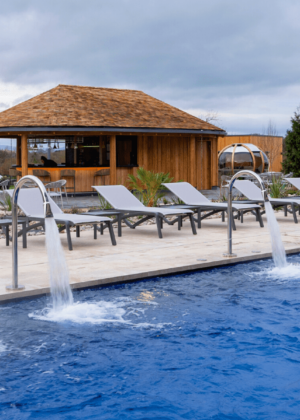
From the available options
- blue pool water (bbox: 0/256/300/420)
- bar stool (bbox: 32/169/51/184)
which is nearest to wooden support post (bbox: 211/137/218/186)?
bar stool (bbox: 32/169/51/184)

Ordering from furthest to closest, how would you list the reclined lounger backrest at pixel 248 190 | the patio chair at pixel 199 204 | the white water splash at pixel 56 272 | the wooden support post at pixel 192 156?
the wooden support post at pixel 192 156 → the reclined lounger backrest at pixel 248 190 → the patio chair at pixel 199 204 → the white water splash at pixel 56 272

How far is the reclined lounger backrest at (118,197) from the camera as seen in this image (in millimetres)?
10406

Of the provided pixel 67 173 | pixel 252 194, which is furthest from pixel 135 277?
pixel 67 173

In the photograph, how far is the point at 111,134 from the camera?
20969mm

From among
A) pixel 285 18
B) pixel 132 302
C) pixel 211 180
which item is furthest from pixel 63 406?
pixel 211 180

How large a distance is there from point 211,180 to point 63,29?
10433 millimetres

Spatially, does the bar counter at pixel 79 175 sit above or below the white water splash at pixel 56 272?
above

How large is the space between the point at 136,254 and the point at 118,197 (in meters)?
2.93

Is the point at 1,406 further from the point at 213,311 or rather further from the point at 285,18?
the point at 285,18

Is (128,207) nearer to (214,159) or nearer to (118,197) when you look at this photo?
(118,197)

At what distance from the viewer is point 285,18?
14.1m

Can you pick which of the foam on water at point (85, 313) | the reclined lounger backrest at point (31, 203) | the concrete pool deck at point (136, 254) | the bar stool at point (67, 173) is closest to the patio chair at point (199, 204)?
the concrete pool deck at point (136, 254)

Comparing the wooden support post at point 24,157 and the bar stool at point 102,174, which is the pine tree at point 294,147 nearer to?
the bar stool at point 102,174

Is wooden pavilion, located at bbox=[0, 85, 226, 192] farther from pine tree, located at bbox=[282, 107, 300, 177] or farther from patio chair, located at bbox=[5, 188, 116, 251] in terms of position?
patio chair, located at bbox=[5, 188, 116, 251]
